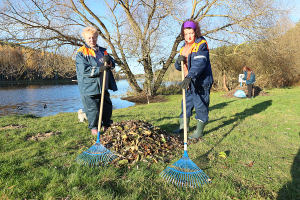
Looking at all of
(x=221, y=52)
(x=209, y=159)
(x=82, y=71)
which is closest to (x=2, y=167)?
(x=82, y=71)

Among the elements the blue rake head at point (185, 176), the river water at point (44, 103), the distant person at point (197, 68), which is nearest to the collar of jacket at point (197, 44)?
the distant person at point (197, 68)

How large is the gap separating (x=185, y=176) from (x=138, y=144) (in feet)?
3.62

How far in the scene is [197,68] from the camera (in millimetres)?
3533

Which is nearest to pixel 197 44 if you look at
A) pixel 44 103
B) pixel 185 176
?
pixel 185 176

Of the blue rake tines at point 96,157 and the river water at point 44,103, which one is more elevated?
the blue rake tines at point 96,157

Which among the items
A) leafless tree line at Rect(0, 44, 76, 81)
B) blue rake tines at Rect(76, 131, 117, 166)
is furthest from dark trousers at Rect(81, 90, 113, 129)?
leafless tree line at Rect(0, 44, 76, 81)

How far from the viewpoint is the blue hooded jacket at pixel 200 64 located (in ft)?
11.6

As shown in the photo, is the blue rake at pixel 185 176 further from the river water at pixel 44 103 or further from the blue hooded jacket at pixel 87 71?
the river water at pixel 44 103

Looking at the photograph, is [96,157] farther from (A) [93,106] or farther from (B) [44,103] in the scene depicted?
(B) [44,103]

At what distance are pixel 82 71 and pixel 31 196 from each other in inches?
96.1

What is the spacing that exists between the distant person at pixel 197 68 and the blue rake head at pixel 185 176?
1.57m

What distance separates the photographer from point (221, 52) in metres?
18.2

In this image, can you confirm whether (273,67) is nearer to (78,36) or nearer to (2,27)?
(78,36)

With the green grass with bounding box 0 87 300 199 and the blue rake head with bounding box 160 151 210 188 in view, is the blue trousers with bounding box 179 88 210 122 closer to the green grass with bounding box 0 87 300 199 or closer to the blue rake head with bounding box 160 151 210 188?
the green grass with bounding box 0 87 300 199
